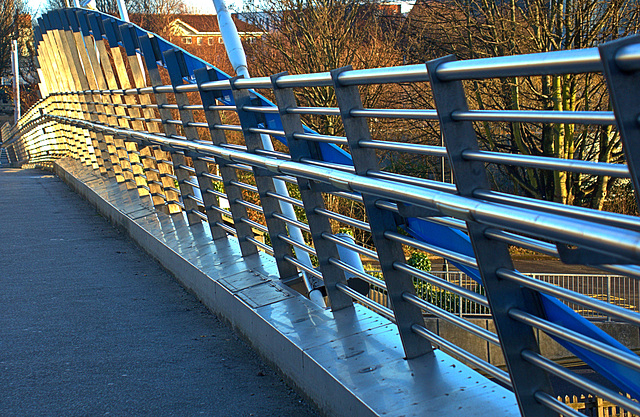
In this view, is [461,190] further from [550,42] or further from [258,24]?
[258,24]

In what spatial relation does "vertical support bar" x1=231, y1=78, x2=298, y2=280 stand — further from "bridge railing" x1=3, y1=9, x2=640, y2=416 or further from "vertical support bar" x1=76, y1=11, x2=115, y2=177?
"vertical support bar" x1=76, y1=11, x2=115, y2=177

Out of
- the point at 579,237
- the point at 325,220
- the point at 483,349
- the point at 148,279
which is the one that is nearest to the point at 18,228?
the point at 148,279

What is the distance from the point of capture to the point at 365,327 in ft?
11.6

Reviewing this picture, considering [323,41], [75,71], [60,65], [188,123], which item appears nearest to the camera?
[188,123]

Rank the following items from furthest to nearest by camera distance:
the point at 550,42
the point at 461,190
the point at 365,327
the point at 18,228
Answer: the point at 550,42, the point at 18,228, the point at 365,327, the point at 461,190

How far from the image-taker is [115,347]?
162 inches

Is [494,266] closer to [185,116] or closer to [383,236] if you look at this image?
[383,236]

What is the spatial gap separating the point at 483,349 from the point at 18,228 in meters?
12.6

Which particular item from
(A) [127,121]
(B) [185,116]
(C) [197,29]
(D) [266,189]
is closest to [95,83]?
(A) [127,121]

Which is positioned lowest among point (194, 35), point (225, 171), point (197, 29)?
point (225, 171)

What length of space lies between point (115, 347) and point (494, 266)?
2.55 m

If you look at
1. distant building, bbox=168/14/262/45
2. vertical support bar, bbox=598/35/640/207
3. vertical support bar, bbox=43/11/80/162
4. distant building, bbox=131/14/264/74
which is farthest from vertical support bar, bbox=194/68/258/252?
distant building, bbox=168/14/262/45

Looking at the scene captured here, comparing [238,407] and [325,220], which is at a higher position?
[325,220]

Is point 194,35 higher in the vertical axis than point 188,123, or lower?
higher
